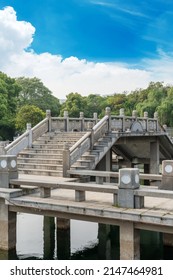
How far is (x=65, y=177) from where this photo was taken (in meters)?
16.8

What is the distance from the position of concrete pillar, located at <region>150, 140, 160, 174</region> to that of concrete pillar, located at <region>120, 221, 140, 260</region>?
55.2 ft

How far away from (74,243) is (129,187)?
627 cm

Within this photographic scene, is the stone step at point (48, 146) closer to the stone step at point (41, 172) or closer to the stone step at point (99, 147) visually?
the stone step at point (99, 147)

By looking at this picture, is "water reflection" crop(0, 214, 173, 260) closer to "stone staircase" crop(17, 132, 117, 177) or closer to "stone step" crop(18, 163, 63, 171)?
"stone staircase" crop(17, 132, 117, 177)

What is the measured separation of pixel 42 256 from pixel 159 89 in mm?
52254

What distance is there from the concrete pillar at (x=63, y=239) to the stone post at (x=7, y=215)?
254 cm

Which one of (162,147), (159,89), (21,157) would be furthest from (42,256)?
(159,89)

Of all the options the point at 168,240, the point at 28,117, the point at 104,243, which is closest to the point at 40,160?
the point at 104,243

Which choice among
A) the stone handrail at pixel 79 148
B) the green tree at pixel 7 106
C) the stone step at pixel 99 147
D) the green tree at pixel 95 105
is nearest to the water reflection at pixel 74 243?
the stone handrail at pixel 79 148

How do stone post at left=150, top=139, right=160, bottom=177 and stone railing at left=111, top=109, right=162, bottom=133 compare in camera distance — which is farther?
stone post at left=150, top=139, right=160, bottom=177

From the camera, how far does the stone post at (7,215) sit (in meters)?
12.9

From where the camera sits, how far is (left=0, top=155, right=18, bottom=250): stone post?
42.2 feet

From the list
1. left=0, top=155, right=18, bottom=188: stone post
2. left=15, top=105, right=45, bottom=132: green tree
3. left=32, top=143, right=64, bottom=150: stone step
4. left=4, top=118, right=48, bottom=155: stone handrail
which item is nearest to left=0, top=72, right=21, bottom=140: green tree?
left=15, top=105, right=45, bottom=132: green tree

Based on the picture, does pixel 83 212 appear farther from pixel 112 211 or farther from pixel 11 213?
pixel 11 213
